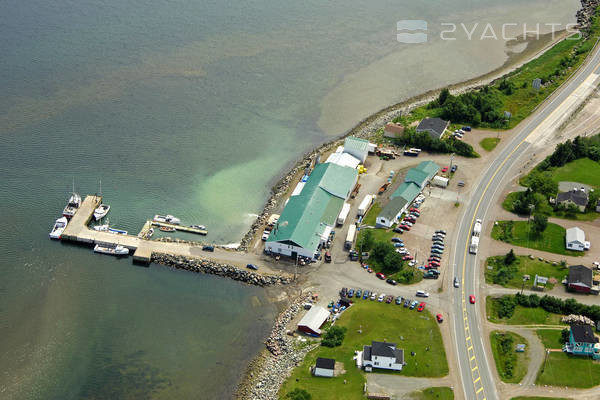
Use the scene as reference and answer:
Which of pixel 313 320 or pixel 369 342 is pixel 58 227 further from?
pixel 369 342

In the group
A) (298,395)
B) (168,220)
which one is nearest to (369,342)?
(298,395)

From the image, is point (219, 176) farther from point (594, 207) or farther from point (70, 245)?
point (594, 207)

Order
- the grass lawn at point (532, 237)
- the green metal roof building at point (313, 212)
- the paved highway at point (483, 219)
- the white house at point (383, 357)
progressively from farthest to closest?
1. the grass lawn at point (532, 237)
2. the green metal roof building at point (313, 212)
3. the paved highway at point (483, 219)
4. the white house at point (383, 357)

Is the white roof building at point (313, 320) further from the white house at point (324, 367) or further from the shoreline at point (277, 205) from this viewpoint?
the white house at point (324, 367)

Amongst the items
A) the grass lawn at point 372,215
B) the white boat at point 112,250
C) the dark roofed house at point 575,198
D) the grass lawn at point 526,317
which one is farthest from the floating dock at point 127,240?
the dark roofed house at point 575,198

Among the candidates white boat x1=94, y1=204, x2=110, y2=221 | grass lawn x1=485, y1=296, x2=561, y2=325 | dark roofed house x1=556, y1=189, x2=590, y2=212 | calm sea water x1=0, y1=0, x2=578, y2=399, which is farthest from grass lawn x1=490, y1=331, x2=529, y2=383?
white boat x1=94, y1=204, x2=110, y2=221
